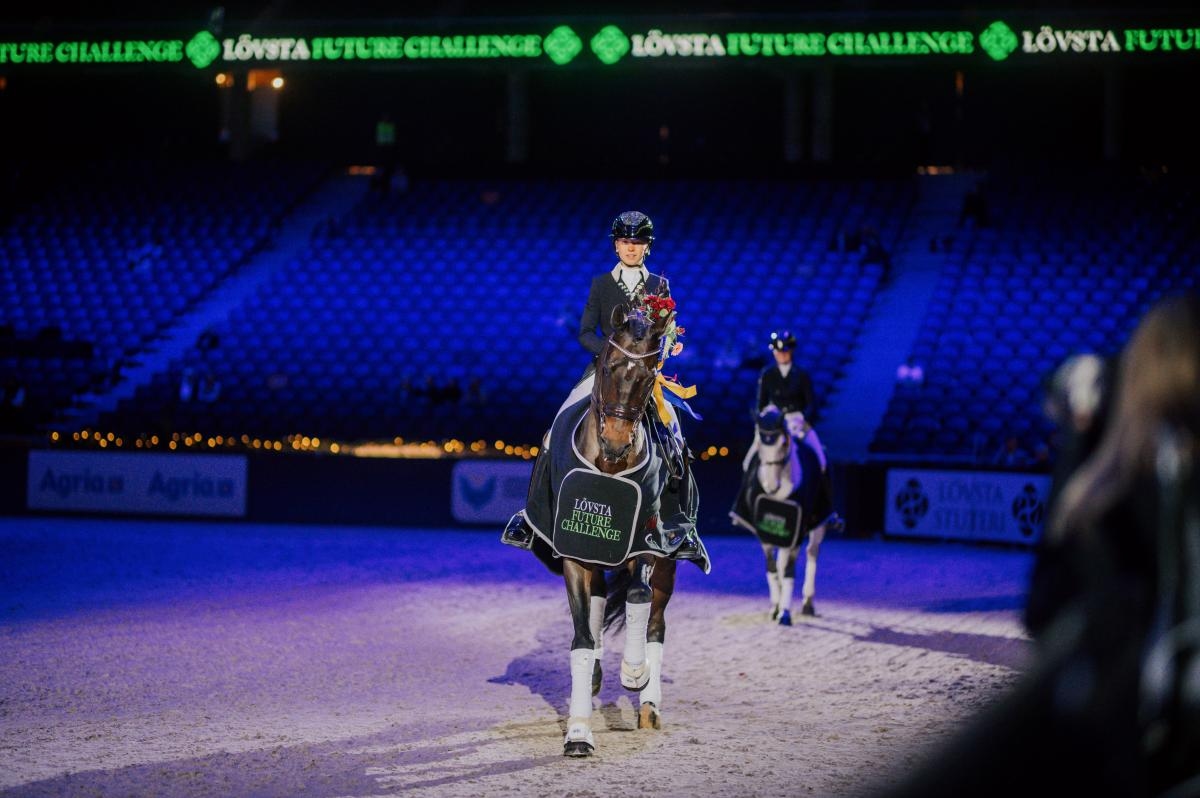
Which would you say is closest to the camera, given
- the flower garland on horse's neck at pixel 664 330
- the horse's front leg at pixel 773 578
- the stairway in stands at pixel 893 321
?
Answer: the flower garland on horse's neck at pixel 664 330

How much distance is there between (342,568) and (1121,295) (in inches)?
540

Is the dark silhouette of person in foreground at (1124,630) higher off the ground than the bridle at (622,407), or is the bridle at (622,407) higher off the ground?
the bridle at (622,407)

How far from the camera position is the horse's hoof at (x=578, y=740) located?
6934 millimetres

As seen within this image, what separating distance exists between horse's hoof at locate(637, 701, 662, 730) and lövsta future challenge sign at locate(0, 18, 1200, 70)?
60.3ft

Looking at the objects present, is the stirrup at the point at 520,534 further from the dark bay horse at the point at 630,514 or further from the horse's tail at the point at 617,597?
the horse's tail at the point at 617,597

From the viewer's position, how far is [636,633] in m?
7.68

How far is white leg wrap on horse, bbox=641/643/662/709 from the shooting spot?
7691mm

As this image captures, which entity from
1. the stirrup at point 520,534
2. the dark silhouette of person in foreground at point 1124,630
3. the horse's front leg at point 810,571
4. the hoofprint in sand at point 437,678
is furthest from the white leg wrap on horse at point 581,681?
the horse's front leg at point 810,571

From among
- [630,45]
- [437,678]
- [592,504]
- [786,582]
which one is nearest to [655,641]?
[592,504]

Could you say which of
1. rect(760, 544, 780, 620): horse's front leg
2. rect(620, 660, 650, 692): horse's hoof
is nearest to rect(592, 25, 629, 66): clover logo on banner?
rect(760, 544, 780, 620): horse's front leg

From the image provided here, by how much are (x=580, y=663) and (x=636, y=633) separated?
0.62 m

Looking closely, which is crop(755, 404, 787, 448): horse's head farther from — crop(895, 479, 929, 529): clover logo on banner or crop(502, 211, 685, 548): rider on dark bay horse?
crop(895, 479, 929, 529): clover logo on banner

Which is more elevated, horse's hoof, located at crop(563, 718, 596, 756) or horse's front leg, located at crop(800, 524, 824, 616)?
horse's front leg, located at crop(800, 524, 824, 616)

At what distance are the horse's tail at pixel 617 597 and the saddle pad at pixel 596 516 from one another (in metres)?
1.03
